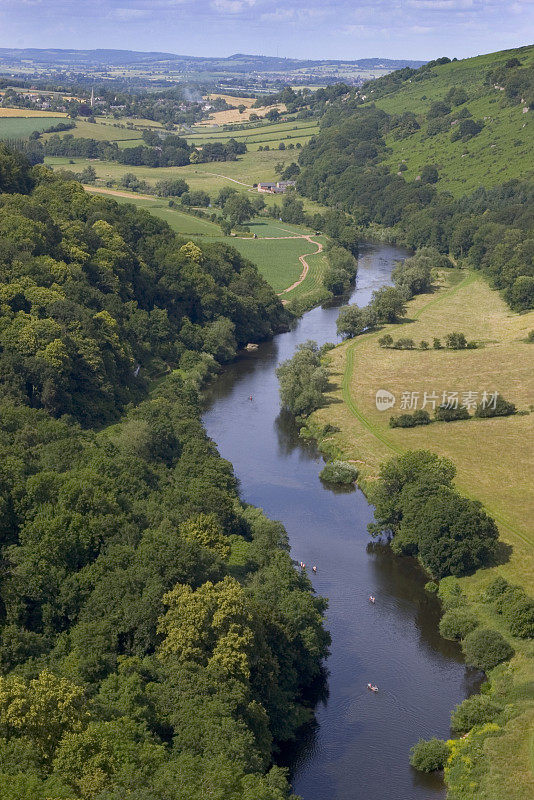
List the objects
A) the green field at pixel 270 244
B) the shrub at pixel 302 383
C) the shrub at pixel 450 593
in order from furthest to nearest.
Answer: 1. the green field at pixel 270 244
2. the shrub at pixel 302 383
3. the shrub at pixel 450 593

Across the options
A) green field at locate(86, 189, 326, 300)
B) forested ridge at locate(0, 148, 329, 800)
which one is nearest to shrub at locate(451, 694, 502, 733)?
forested ridge at locate(0, 148, 329, 800)

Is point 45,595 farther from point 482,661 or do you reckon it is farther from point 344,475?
point 344,475

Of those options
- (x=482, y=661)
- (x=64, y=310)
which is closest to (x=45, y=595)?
(x=482, y=661)

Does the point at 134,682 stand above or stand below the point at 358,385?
above

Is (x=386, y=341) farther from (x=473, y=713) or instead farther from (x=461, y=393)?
(x=473, y=713)

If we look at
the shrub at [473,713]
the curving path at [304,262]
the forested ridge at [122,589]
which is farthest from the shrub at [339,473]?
the curving path at [304,262]

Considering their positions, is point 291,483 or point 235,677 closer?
point 235,677

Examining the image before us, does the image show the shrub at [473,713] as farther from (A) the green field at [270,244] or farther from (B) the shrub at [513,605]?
(A) the green field at [270,244]
